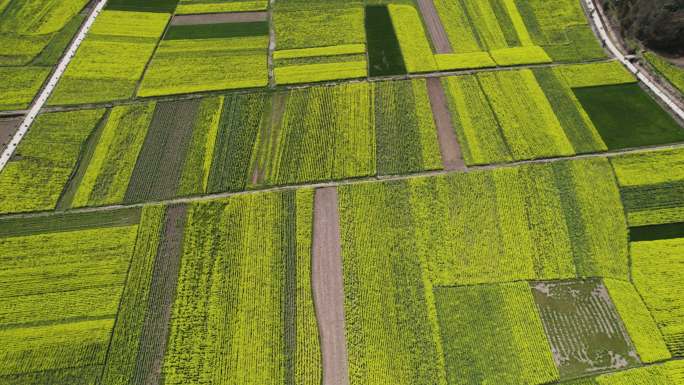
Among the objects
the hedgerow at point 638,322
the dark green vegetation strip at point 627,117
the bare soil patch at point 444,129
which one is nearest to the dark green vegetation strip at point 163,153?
the bare soil patch at point 444,129

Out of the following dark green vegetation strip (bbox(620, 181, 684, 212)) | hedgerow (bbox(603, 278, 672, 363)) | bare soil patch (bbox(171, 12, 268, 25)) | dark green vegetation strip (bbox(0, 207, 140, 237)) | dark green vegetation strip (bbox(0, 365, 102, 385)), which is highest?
bare soil patch (bbox(171, 12, 268, 25))

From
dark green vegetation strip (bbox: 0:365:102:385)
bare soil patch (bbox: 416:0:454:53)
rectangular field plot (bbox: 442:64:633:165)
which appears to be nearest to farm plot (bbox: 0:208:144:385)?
dark green vegetation strip (bbox: 0:365:102:385)

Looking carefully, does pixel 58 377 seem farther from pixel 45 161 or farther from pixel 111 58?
pixel 111 58

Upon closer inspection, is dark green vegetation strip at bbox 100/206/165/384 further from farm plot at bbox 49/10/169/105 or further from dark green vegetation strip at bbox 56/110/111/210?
farm plot at bbox 49/10/169/105

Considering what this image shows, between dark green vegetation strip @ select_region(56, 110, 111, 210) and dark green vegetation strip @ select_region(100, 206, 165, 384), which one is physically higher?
dark green vegetation strip @ select_region(56, 110, 111, 210)

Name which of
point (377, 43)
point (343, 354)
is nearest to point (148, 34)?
point (377, 43)

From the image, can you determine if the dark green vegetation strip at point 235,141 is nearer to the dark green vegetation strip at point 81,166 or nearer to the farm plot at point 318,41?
the farm plot at point 318,41
